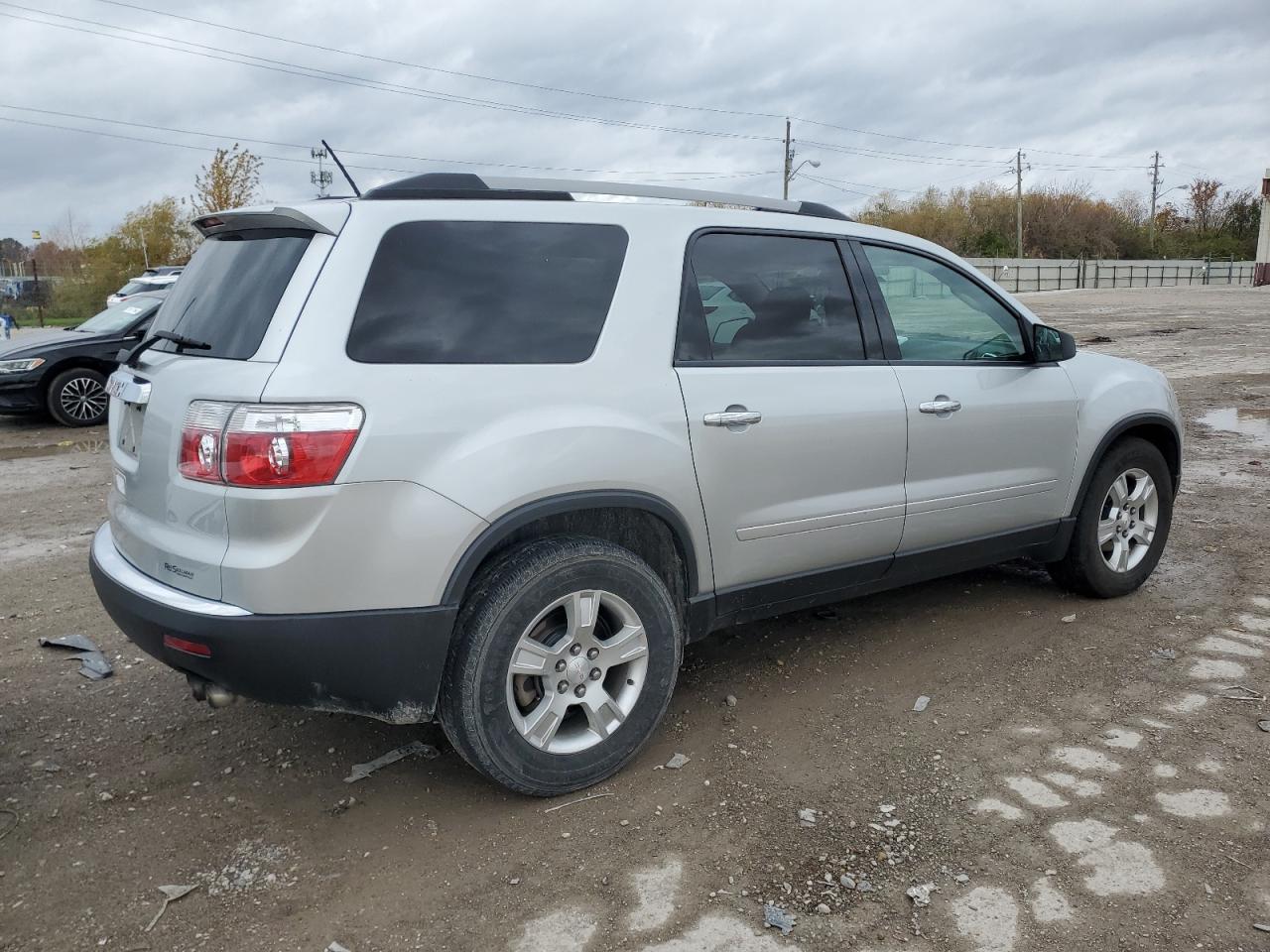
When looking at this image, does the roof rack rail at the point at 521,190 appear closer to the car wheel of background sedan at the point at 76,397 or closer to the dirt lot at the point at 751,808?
the dirt lot at the point at 751,808

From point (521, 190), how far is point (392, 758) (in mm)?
1994

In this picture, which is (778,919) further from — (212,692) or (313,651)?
(212,692)

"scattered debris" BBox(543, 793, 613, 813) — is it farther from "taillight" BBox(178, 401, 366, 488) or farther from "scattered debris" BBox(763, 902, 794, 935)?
"taillight" BBox(178, 401, 366, 488)

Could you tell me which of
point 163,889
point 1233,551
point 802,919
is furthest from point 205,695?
point 1233,551

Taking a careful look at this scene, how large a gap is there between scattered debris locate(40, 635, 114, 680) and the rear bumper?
1636mm

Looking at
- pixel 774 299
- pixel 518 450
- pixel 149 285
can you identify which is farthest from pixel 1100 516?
pixel 149 285

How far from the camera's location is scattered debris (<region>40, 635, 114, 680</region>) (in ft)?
14.5

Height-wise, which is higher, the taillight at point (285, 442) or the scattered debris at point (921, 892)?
the taillight at point (285, 442)

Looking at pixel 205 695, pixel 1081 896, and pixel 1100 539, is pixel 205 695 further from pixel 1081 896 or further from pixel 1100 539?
pixel 1100 539

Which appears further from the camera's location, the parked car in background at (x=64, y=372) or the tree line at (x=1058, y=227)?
the tree line at (x=1058, y=227)

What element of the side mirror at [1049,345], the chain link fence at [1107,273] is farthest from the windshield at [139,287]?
the chain link fence at [1107,273]

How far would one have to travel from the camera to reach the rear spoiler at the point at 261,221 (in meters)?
2.99

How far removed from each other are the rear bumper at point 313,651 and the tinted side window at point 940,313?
2252 millimetres

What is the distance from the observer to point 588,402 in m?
3.16
